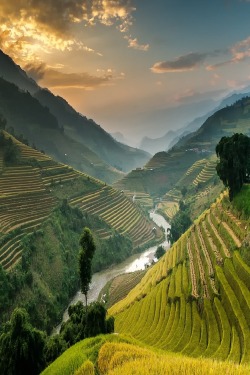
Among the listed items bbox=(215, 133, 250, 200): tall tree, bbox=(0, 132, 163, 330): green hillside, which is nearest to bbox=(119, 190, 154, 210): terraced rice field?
bbox=(0, 132, 163, 330): green hillside

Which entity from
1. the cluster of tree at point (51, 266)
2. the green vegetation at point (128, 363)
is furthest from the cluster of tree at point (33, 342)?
the cluster of tree at point (51, 266)

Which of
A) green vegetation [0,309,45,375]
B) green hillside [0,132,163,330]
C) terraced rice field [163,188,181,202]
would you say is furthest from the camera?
terraced rice field [163,188,181,202]

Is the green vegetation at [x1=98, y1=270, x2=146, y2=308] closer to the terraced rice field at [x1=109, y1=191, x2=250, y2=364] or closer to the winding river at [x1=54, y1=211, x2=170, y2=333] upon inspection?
the winding river at [x1=54, y1=211, x2=170, y2=333]

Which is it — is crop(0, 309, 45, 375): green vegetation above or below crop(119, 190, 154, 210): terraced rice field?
below

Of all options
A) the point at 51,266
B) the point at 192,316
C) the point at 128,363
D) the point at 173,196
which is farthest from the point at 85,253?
the point at 173,196

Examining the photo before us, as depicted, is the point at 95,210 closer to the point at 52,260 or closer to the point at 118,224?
the point at 118,224

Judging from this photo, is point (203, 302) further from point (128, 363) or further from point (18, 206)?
point (18, 206)

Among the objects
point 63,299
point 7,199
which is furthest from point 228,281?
point 7,199
